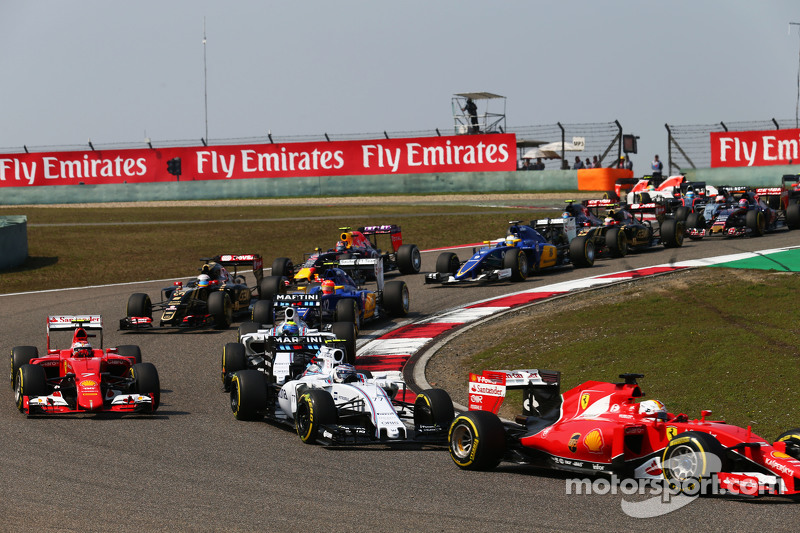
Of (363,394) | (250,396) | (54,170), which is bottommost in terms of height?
(250,396)

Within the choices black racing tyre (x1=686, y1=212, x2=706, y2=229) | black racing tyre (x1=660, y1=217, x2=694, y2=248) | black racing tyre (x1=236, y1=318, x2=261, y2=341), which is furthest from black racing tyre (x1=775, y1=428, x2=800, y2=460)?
black racing tyre (x1=686, y1=212, x2=706, y2=229)

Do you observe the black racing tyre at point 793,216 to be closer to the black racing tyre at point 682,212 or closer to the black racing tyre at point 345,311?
the black racing tyre at point 682,212

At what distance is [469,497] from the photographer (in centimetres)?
982

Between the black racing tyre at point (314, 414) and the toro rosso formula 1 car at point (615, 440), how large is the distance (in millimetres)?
1754

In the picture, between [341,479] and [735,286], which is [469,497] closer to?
[341,479]

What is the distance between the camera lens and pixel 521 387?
12.1 m

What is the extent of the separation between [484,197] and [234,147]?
540 inches

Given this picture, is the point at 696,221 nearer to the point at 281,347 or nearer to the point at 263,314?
the point at 263,314

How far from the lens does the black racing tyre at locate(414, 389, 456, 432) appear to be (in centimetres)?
1262

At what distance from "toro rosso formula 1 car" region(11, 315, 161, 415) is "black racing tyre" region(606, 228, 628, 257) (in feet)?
57.6

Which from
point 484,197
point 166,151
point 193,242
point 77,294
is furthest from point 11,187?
point 77,294

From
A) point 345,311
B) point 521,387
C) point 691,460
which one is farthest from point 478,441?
point 345,311

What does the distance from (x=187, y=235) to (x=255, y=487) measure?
102ft

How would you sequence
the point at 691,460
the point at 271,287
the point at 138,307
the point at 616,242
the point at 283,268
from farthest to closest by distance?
the point at 616,242 < the point at 283,268 < the point at 271,287 < the point at 138,307 < the point at 691,460
